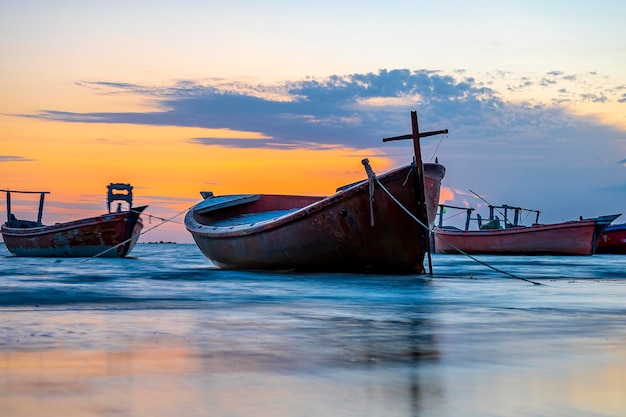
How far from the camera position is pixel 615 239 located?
51.5 meters

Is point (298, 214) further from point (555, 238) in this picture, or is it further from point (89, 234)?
point (555, 238)

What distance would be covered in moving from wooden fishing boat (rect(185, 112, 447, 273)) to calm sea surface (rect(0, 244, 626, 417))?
243 inches

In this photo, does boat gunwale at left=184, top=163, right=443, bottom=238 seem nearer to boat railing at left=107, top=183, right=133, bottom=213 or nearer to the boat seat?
the boat seat

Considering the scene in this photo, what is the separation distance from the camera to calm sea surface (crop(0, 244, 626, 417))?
4.00 m

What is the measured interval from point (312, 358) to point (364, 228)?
1211cm

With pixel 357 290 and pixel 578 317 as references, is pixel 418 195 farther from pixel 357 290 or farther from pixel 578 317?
pixel 578 317

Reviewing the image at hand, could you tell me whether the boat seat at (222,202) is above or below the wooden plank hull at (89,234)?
above

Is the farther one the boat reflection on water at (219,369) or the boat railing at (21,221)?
the boat railing at (21,221)

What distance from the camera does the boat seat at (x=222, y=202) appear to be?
25.6m

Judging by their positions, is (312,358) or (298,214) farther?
(298,214)

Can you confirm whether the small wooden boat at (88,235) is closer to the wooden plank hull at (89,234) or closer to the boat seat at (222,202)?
the wooden plank hull at (89,234)

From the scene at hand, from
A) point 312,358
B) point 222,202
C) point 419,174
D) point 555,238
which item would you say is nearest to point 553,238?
point 555,238

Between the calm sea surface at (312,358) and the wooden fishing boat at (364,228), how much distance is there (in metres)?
6.17

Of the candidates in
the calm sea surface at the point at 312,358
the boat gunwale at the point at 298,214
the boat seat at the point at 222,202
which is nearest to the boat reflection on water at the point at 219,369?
the calm sea surface at the point at 312,358
